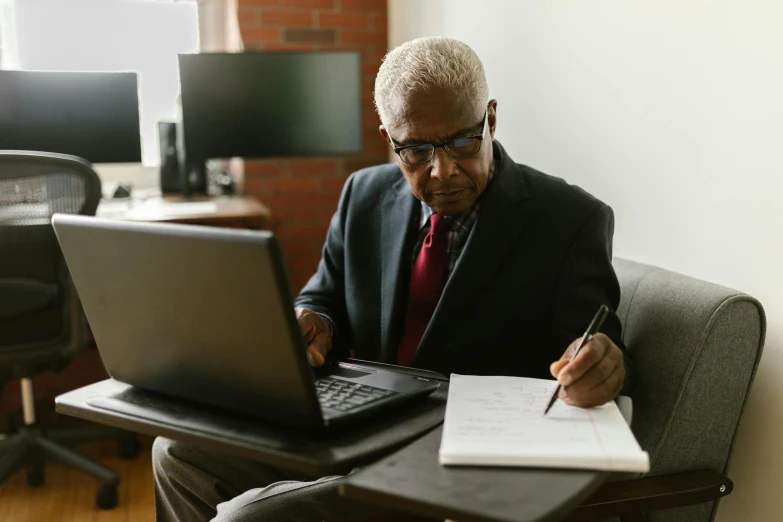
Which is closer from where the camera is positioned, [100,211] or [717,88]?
[717,88]

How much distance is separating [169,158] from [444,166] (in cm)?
211

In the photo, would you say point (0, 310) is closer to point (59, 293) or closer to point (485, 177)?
point (59, 293)

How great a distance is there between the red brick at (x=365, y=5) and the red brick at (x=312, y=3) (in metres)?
0.06

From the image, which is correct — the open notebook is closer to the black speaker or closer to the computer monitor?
the computer monitor

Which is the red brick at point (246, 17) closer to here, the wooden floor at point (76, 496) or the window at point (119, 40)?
the window at point (119, 40)

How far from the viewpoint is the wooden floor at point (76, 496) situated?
90.0 inches

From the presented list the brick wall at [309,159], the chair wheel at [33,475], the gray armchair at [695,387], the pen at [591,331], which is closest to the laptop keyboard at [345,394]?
the pen at [591,331]

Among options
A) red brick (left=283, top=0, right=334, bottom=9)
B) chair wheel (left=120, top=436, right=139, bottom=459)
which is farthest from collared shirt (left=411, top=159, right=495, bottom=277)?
red brick (left=283, top=0, right=334, bottom=9)

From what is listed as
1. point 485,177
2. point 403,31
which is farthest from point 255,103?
point 485,177

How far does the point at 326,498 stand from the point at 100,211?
1.94m

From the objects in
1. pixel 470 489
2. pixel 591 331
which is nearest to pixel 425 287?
pixel 591 331

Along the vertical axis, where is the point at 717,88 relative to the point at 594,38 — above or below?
below

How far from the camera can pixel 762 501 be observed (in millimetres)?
1359

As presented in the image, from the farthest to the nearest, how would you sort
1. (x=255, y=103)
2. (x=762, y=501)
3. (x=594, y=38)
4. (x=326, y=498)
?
1. (x=255, y=103)
2. (x=594, y=38)
3. (x=762, y=501)
4. (x=326, y=498)
